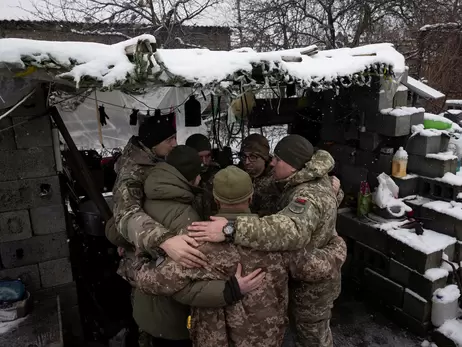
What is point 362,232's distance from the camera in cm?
467

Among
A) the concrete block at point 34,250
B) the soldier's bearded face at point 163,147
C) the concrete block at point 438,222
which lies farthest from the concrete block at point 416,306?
the concrete block at point 34,250

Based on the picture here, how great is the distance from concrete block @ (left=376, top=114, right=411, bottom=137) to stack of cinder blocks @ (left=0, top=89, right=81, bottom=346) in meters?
3.84

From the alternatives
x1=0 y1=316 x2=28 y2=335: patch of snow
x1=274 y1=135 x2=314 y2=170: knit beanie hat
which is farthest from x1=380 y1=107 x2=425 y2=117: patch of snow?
x1=0 y1=316 x2=28 y2=335: patch of snow

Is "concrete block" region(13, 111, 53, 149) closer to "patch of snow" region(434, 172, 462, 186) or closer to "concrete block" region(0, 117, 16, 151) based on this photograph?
"concrete block" region(0, 117, 16, 151)

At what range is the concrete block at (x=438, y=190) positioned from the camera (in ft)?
14.5

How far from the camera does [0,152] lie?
3121 mm

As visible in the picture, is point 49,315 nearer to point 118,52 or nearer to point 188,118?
point 118,52

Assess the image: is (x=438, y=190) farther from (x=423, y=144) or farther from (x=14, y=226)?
(x=14, y=226)

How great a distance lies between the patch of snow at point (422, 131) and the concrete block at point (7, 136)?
14.9 feet

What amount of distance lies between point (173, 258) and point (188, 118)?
3228mm

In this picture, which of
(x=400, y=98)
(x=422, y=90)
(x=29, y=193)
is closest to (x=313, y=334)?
(x=29, y=193)

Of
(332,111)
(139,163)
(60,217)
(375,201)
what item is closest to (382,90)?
(332,111)

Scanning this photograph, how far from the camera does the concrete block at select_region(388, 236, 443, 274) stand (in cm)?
395

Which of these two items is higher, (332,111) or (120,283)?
(332,111)
